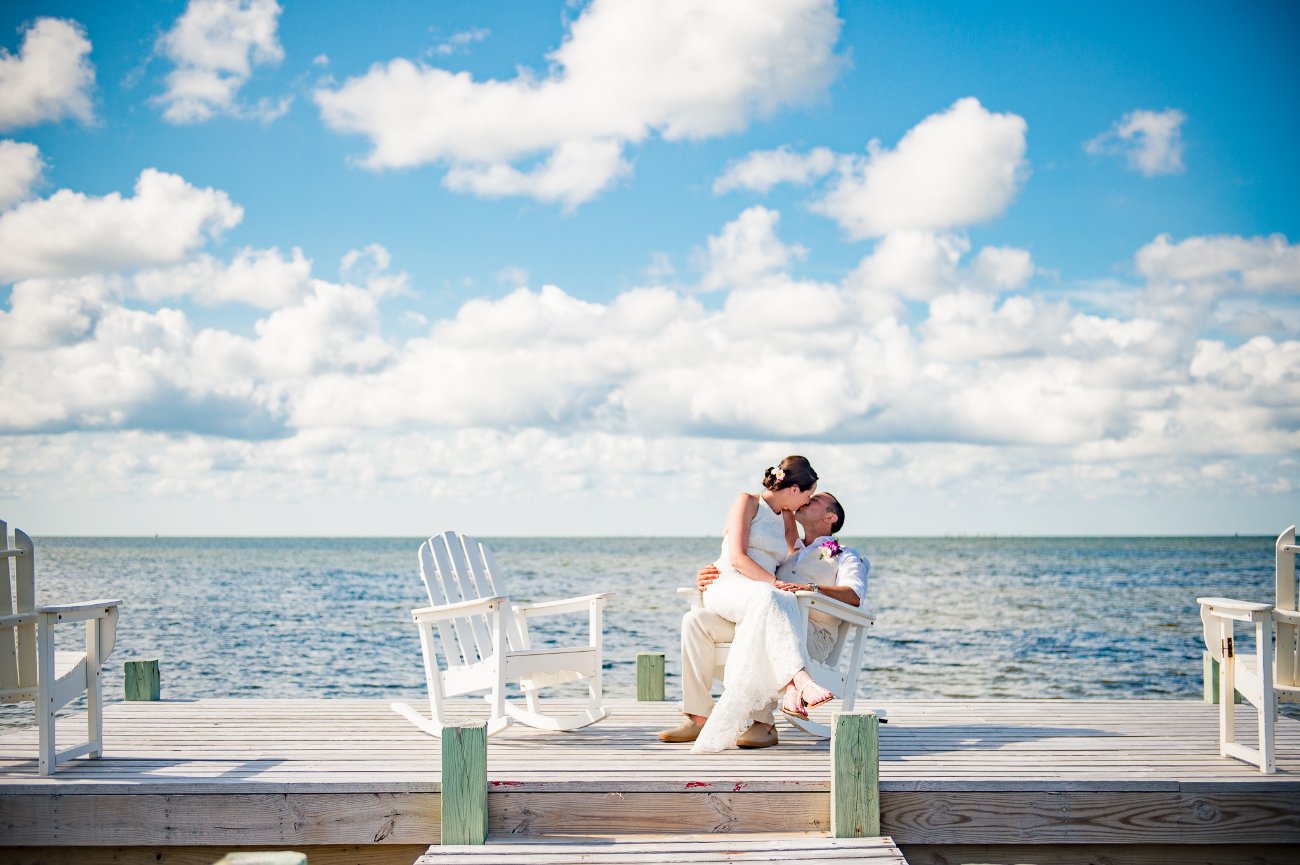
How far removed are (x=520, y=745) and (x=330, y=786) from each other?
1.19 m

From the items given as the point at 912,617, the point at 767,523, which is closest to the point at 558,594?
the point at 912,617

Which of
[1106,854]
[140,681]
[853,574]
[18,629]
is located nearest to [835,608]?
[853,574]

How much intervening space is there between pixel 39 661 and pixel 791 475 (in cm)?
329

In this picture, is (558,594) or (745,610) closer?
(745,610)

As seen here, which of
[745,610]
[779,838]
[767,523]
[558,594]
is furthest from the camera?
[558,594]

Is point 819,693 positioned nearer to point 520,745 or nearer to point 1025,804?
point 1025,804

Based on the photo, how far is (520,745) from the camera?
5012mm

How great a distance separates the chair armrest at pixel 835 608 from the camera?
16.4ft

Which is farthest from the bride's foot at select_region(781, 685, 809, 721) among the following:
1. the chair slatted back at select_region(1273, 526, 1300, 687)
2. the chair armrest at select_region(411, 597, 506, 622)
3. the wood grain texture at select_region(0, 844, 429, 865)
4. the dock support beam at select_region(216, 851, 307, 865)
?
the dock support beam at select_region(216, 851, 307, 865)

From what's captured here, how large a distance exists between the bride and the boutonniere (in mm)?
226

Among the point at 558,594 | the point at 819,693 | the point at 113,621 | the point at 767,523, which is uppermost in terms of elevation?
the point at 767,523

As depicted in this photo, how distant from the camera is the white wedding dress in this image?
4.73m

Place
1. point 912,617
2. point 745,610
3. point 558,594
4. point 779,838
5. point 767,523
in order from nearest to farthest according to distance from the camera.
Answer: point 779,838 < point 745,610 < point 767,523 < point 912,617 < point 558,594

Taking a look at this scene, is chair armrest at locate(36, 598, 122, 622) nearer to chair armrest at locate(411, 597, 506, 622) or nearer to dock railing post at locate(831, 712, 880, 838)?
chair armrest at locate(411, 597, 506, 622)
